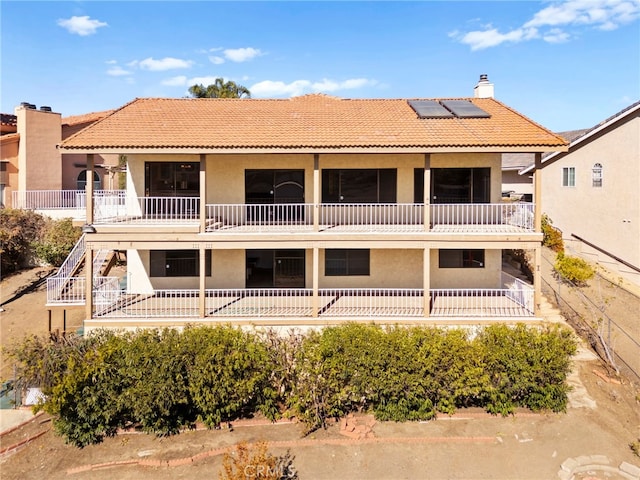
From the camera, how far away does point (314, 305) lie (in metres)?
13.0

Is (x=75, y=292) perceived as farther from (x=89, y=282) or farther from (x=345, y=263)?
(x=345, y=263)

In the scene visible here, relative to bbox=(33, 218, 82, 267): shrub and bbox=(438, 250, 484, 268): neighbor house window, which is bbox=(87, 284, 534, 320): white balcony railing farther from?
bbox=(33, 218, 82, 267): shrub

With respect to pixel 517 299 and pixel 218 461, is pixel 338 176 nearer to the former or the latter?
pixel 517 299

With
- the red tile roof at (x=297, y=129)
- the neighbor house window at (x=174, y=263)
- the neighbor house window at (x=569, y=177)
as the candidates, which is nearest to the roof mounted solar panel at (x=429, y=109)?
the red tile roof at (x=297, y=129)

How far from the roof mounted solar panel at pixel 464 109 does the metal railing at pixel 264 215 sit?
6.39 meters

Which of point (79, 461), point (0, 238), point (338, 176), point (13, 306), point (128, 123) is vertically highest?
point (128, 123)

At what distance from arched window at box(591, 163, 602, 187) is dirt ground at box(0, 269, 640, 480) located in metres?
13.3

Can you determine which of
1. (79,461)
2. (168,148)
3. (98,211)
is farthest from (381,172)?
(79,461)

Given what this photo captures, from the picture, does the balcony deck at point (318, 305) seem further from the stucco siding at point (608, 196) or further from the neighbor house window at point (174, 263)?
the stucco siding at point (608, 196)

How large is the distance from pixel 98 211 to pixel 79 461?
8949 mm

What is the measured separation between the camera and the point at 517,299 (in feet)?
46.2

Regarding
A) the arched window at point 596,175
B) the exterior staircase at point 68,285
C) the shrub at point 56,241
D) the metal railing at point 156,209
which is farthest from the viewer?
the shrub at point 56,241

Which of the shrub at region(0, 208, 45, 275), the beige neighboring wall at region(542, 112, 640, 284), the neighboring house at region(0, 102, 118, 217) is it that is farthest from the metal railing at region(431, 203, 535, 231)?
the shrub at region(0, 208, 45, 275)

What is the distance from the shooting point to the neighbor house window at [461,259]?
50.9 feet
